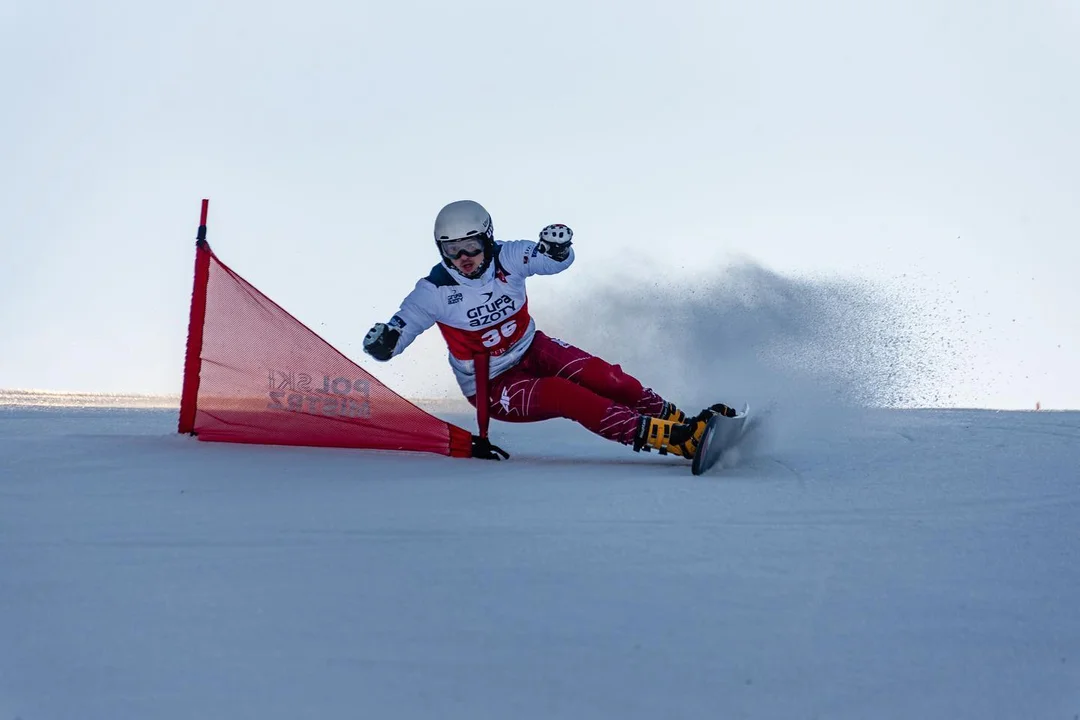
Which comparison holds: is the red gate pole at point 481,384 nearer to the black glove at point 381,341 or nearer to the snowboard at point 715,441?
the black glove at point 381,341

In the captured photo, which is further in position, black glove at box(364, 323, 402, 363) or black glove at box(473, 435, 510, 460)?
black glove at box(364, 323, 402, 363)

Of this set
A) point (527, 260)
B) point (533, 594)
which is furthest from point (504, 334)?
point (533, 594)

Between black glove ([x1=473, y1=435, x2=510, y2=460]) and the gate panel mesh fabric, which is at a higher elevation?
the gate panel mesh fabric

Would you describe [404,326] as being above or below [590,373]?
above

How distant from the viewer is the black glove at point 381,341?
6.10 meters

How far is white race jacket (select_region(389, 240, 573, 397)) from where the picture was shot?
6.15 meters

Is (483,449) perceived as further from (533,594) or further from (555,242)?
Result: (533,594)

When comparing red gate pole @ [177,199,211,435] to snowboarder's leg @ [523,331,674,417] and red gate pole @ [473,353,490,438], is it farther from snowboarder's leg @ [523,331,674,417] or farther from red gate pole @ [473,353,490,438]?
snowboarder's leg @ [523,331,674,417]

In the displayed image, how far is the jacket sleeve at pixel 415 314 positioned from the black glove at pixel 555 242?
0.67 meters

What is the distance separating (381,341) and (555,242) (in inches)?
44.2

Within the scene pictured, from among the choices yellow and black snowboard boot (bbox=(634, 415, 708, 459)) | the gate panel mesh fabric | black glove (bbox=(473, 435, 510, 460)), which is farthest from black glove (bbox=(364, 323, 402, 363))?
yellow and black snowboard boot (bbox=(634, 415, 708, 459))

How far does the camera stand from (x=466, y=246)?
6.02 metres

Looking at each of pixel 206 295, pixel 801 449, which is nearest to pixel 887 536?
pixel 801 449

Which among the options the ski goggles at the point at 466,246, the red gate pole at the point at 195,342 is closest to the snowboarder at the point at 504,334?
the ski goggles at the point at 466,246
